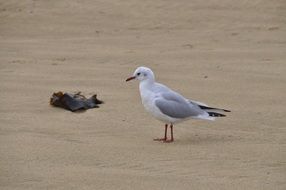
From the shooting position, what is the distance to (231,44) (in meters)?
11.9

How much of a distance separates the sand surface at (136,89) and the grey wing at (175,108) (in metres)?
0.22

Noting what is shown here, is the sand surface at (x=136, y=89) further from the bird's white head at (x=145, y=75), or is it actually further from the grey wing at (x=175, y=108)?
the bird's white head at (x=145, y=75)

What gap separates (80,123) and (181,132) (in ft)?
3.01

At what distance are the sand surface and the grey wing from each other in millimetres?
220

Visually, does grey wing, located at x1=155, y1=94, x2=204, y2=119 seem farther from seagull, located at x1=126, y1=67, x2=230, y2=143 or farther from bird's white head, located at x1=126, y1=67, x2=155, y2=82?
bird's white head, located at x1=126, y1=67, x2=155, y2=82

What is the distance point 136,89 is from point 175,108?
2103mm

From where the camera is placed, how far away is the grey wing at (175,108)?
252 inches

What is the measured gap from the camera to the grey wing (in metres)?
6.41

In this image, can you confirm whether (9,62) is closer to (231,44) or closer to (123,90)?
(123,90)

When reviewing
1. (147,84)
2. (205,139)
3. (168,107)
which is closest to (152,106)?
(168,107)

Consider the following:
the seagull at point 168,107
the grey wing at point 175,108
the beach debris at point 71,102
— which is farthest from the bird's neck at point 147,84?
the beach debris at point 71,102

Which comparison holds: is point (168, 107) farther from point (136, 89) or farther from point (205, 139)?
point (136, 89)

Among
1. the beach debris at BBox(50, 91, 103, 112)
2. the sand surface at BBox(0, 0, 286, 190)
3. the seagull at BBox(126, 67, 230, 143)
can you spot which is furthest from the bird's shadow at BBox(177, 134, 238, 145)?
the beach debris at BBox(50, 91, 103, 112)

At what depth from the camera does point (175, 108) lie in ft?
21.1
